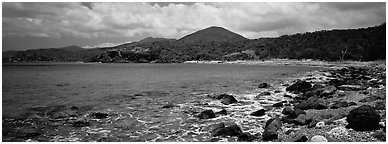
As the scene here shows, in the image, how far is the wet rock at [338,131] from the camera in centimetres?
949

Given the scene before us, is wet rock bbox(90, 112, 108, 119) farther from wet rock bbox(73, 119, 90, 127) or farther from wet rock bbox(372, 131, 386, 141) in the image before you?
wet rock bbox(372, 131, 386, 141)

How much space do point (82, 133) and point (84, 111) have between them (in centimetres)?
509

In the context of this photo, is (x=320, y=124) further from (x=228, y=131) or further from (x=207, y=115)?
(x=207, y=115)

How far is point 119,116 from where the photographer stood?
1572cm

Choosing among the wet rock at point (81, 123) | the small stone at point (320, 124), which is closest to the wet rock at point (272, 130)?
the small stone at point (320, 124)

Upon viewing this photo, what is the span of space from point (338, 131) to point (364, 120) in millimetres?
897

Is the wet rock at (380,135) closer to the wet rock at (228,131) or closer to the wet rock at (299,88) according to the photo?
the wet rock at (228,131)

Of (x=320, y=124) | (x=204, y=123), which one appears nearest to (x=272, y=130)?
(x=320, y=124)

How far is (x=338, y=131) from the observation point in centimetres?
975

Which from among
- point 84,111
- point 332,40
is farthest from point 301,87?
point 332,40

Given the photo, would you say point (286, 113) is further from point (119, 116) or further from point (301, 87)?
point (301, 87)

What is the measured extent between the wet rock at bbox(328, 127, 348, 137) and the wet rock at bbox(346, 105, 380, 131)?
0.32 m

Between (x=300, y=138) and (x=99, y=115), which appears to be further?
(x=99, y=115)

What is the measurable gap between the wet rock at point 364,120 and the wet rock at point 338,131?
1.05 ft
